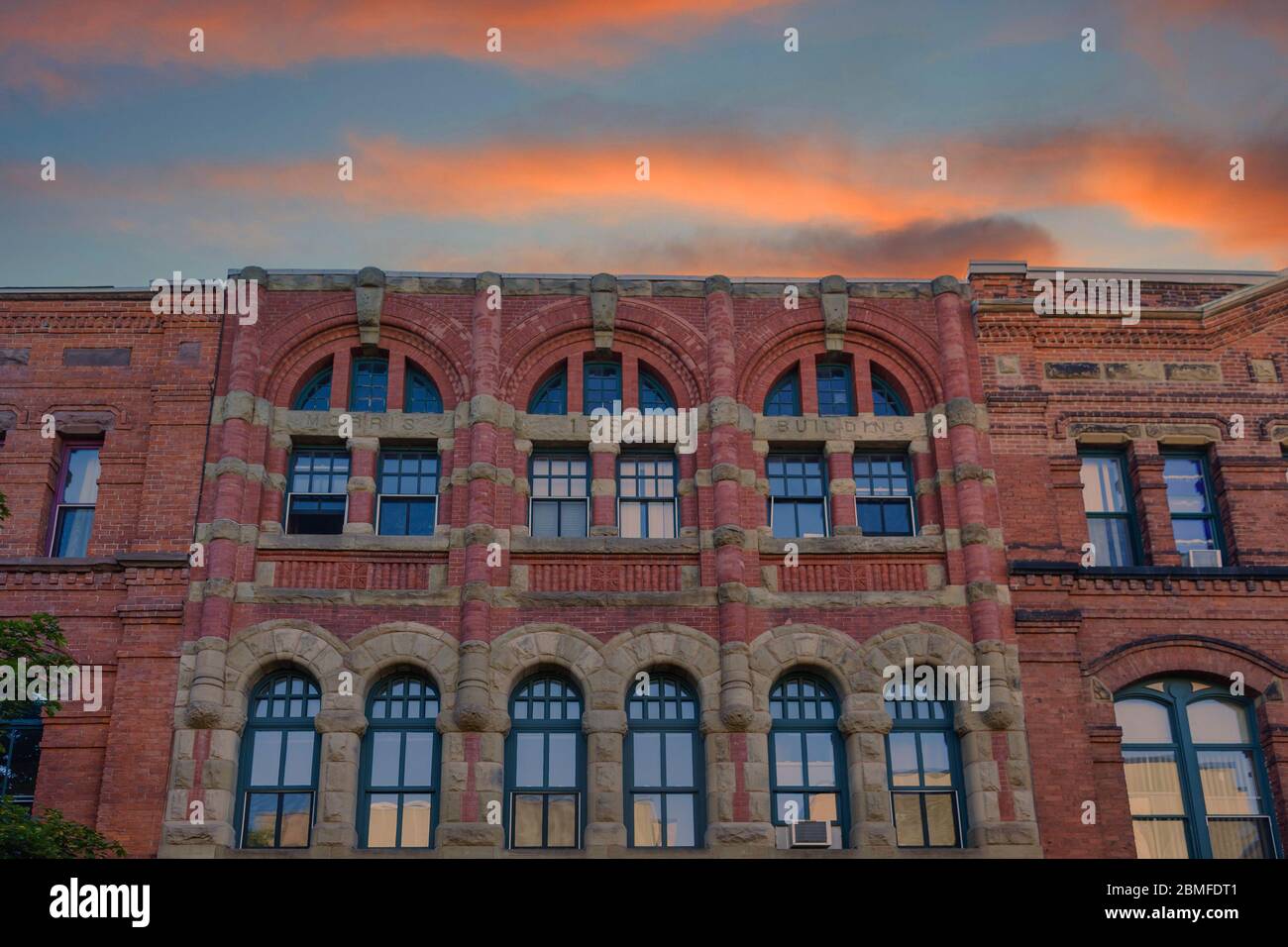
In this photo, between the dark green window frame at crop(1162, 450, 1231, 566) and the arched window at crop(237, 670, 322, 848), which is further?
the dark green window frame at crop(1162, 450, 1231, 566)

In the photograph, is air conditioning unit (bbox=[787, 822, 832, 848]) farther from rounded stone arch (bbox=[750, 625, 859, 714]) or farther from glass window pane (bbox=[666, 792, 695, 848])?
rounded stone arch (bbox=[750, 625, 859, 714])

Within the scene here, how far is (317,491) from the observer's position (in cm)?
2355

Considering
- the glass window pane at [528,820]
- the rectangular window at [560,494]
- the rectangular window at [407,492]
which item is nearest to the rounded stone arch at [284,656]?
the rectangular window at [407,492]

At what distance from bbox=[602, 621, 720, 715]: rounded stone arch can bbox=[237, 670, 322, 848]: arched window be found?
456 cm

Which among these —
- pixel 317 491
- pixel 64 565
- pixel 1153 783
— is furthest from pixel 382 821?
pixel 1153 783

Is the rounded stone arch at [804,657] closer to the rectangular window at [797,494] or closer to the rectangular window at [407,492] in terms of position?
the rectangular window at [797,494]

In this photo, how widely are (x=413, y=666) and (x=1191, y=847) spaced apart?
11.8m

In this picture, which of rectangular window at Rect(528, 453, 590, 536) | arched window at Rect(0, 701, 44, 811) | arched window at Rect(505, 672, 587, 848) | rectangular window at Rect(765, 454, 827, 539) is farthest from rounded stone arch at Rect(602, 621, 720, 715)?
arched window at Rect(0, 701, 44, 811)

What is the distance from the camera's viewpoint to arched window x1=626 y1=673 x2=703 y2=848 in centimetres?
2119

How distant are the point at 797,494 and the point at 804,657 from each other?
302 cm

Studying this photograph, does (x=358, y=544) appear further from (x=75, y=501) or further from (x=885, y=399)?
(x=885, y=399)

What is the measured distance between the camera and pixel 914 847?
21.1 m
